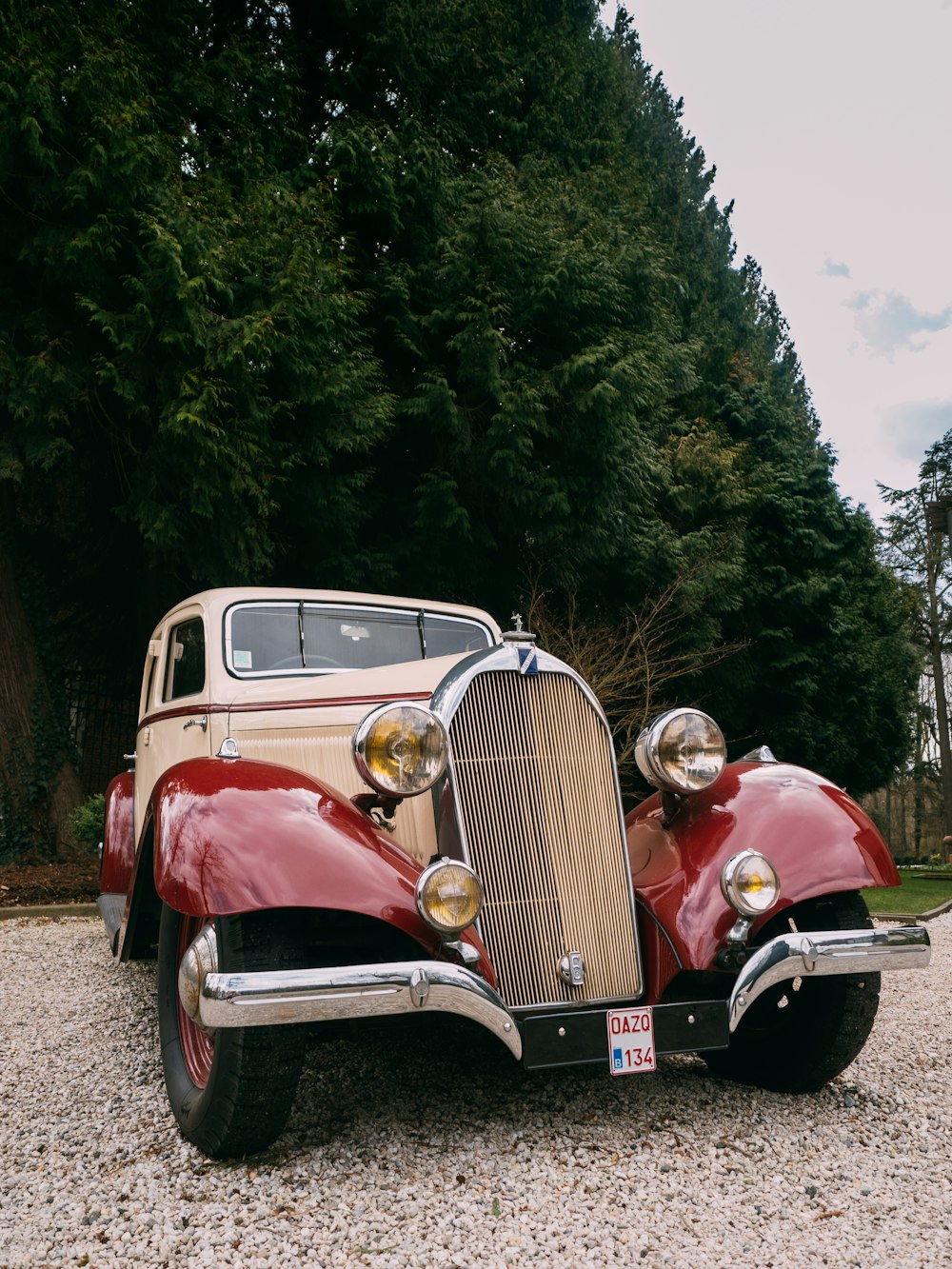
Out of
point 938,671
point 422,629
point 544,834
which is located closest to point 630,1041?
point 544,834

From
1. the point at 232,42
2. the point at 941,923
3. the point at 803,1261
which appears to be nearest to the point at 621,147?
the point at 232,42

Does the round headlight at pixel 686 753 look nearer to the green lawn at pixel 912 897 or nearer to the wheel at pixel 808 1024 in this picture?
the wheel at pixel 808 1024

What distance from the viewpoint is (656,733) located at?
3.49 m

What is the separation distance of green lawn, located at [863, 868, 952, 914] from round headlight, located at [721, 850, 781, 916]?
25.2ft

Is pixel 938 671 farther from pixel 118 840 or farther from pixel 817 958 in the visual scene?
pixel 817 958

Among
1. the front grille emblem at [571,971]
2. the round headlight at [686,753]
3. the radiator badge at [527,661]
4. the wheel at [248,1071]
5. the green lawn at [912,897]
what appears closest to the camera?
the wheel at [248,1071]

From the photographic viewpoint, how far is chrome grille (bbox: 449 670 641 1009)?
307cm

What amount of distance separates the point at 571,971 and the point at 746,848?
27.9 inches

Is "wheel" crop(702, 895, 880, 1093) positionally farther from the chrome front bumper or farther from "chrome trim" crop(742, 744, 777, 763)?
"chrome trim" crop(742, 744, 777, 763)

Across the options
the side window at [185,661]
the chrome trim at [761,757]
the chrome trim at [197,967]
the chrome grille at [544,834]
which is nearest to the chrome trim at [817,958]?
the chrome grille at [544,834]

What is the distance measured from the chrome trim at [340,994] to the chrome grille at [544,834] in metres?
0.37

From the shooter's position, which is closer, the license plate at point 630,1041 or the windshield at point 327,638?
the license plate at point 630,1041

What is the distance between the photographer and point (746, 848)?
326 centimetres

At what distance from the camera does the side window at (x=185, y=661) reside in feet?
14.7
